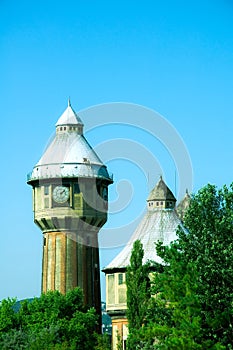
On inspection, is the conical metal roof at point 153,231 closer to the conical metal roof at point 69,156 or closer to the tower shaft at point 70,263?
the conical metal roof at point 69,156

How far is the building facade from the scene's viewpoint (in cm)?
8081

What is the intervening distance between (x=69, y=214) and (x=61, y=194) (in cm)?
163

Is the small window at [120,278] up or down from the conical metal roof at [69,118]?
down

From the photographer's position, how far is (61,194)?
303 ft

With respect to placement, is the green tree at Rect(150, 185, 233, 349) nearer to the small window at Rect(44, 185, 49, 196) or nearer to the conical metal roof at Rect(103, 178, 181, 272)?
the conical metal roof at Rect(103, 178, 181, 272)

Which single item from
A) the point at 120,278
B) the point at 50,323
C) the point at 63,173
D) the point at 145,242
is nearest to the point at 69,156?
the point at 63,173

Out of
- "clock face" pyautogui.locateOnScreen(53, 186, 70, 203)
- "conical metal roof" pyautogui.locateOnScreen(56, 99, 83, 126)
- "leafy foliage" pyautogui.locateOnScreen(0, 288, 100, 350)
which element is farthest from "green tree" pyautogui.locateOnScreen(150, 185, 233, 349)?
"conical metal roof" pyautogui.locateOnScreen(56, 99, 83, 126)

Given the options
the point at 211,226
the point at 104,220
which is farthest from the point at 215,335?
the point at 104,220

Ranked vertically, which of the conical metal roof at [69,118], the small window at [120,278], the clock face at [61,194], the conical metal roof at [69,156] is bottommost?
the small window at [120,278]

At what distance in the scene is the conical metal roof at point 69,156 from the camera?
9262cm

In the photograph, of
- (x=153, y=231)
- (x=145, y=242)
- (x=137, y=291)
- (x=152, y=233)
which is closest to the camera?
(x=137, y=291)

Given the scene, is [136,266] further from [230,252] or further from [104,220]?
[104,220]

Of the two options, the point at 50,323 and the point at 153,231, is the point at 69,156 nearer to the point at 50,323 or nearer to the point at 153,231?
the point at 153,231

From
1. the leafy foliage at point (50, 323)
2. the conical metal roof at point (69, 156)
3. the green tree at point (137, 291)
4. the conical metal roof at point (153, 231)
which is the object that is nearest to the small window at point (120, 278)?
the conical metal roof at point (153, 231)
